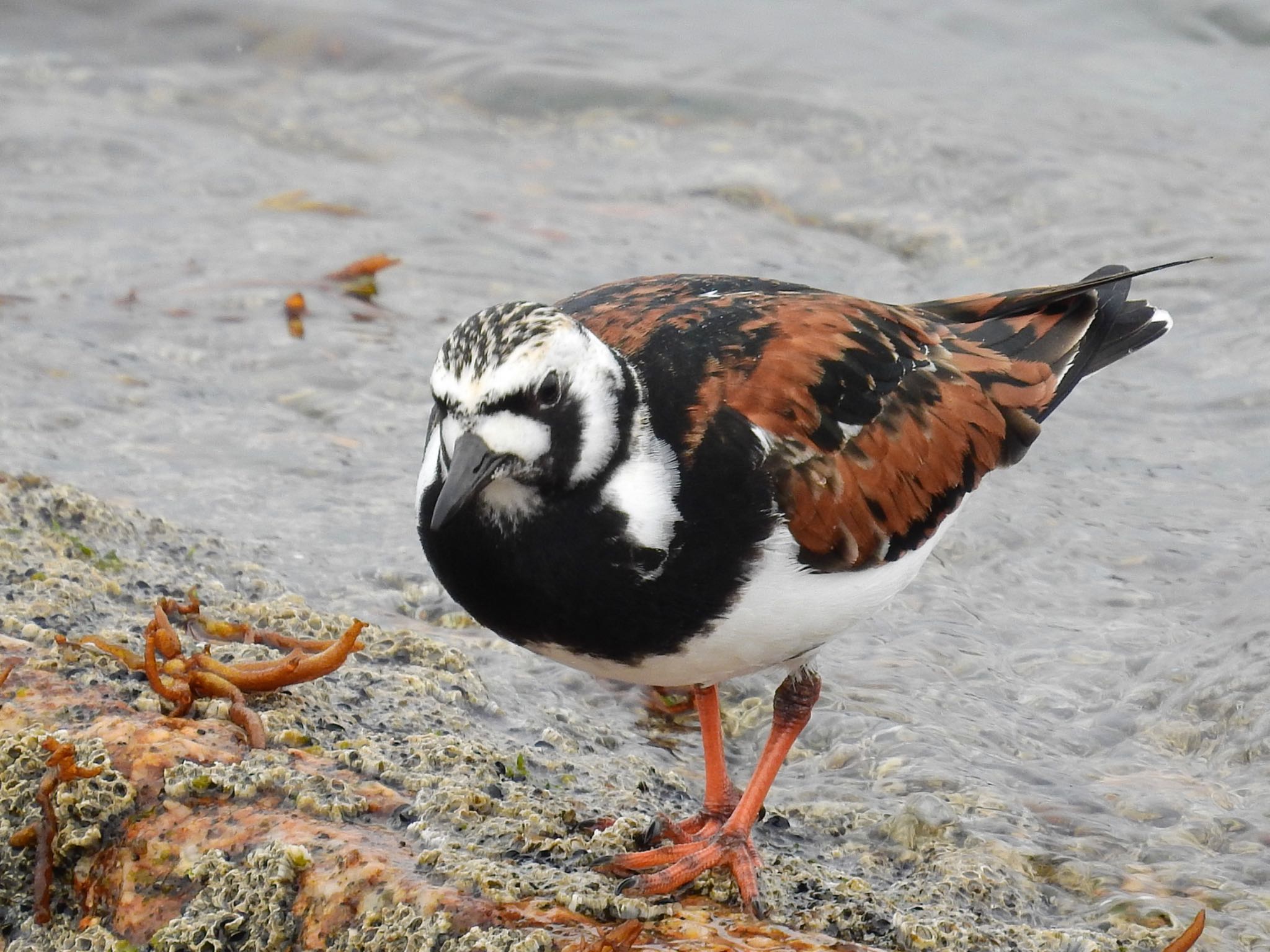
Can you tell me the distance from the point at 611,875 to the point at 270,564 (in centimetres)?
202

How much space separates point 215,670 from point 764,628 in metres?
1.28

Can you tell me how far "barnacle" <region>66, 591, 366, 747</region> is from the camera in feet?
11.2

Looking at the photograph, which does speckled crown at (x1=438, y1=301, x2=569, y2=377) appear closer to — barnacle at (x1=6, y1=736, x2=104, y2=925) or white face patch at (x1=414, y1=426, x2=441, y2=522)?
white face patch at (x1=414, y1=426, x2=441, y2=522)

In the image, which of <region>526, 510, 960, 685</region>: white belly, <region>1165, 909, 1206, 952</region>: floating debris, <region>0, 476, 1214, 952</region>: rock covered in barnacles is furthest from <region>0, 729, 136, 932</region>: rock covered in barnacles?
<region>1165, 909, 1206, 952</region>: floating debris

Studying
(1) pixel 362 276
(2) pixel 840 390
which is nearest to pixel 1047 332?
(2) pixel 840 390

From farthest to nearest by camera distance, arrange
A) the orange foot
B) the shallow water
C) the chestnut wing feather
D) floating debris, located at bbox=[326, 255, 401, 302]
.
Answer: floating debris, located at bbox=[326, 255, 401, 302] < the shallow water < the chestnut wing feather < the orange foot

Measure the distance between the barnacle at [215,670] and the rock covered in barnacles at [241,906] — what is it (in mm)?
419

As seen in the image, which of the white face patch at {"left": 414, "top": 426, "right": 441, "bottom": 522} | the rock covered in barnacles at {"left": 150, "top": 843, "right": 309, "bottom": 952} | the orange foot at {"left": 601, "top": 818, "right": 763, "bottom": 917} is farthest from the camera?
the orange foot at {"left": 601, "top": 818, "right": 763, "bottom": 917}

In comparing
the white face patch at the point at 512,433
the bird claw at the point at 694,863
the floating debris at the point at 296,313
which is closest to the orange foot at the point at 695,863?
the bird claw at the point at 694,863

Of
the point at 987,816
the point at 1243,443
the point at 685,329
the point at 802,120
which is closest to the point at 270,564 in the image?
the point at 685,329

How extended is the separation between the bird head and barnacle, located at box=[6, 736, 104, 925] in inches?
34.3

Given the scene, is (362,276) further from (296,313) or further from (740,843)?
(740,843)

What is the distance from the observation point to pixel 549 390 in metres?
3.06

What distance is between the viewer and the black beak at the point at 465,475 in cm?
289
